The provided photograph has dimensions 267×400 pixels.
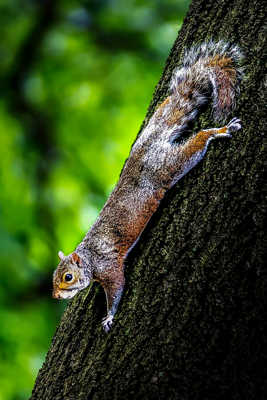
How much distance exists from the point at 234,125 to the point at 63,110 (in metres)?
2.59

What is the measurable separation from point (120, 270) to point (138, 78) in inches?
87.8

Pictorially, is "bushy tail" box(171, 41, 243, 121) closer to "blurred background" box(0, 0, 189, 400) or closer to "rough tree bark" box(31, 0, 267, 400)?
"rough tree bark" box(31, 0, 267, 400)

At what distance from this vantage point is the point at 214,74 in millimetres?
2473

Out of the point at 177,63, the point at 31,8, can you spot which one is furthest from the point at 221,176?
the point at 31,8

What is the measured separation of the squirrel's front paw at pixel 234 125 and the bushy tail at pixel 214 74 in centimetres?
9

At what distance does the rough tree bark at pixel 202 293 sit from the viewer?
1.81 meters

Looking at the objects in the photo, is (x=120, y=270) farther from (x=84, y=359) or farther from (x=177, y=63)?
(x=177, y=63)

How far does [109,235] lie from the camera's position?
293 centimetres

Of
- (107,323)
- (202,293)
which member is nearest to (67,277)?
(107,323)

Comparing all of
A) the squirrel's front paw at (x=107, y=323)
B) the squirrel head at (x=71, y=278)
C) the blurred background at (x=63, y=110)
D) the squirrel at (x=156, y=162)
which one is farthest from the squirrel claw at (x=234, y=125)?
the blurred background at (x=63, y=110)

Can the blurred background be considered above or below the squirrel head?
above

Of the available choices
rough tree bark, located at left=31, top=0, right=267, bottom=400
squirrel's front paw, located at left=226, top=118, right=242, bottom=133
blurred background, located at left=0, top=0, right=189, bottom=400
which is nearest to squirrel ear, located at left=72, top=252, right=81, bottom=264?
rough tree bark, located at left=31, top=0, right=267, bottom=400

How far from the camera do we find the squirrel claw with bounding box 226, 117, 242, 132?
2023 millimetres

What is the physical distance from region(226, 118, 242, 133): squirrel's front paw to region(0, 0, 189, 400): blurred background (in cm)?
217
